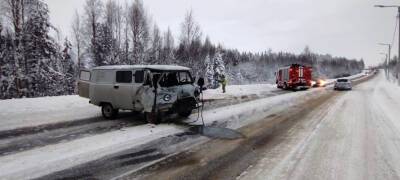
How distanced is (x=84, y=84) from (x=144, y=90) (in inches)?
156

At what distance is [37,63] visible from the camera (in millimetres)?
30719

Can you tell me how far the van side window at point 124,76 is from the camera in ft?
39.8

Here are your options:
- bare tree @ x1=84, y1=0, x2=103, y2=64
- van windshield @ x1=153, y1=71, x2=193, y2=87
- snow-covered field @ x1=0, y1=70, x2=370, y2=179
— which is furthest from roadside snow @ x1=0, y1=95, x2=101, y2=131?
bare tree @ x1=84, y1=0, x2=103, y2=64

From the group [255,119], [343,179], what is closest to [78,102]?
[255,119]

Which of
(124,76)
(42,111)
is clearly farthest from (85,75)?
(124,76)

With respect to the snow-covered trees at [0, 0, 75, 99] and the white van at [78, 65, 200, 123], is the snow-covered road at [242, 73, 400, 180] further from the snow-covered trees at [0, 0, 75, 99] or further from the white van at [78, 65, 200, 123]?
the snow-covered trees at [0, 0, 75, 99]

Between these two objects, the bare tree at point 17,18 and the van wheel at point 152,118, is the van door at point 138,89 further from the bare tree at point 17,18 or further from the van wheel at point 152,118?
the bare tree at point 17,18

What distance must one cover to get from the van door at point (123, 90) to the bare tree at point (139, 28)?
25373 mm

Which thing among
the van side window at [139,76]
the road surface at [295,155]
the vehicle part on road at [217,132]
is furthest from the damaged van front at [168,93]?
the road surface at [295,155]

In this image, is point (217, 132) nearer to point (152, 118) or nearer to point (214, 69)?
point (152, 118)

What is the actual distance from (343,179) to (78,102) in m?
14.5

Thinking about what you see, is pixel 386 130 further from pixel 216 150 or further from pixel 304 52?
pixel 304 52

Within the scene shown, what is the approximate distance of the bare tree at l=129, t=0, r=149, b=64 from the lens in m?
38.2

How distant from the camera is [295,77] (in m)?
35.4
